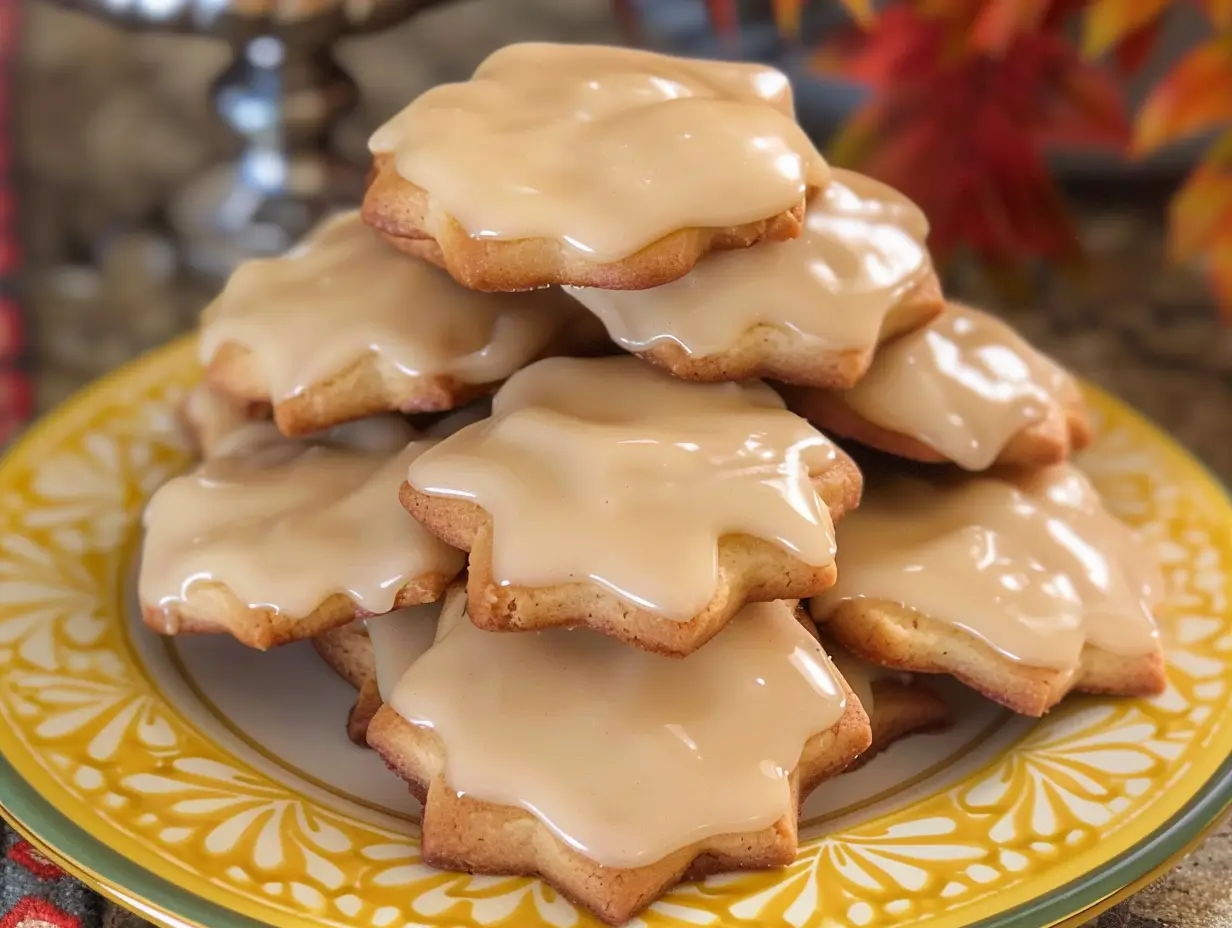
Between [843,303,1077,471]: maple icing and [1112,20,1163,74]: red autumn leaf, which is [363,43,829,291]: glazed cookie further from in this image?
[1112,20,1163,74]: red autumn leaf

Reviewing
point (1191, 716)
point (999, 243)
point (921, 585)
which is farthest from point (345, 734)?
point (999, 243)

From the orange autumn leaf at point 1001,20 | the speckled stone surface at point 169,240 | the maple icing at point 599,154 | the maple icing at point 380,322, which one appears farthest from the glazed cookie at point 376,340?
the orange autumn leaf at point 1001,20

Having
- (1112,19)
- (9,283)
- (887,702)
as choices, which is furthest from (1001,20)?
(9,283)

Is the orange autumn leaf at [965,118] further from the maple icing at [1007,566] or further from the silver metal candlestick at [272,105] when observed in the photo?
the maple icing at [1007,566]

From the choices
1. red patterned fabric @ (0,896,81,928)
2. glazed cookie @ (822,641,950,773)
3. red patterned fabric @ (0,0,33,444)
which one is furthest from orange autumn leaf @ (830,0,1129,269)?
red patterned fabric @ (0,896,81,928)

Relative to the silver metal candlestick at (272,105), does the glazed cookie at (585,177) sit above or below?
above
